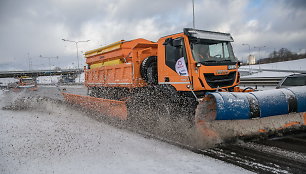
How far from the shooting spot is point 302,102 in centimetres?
514

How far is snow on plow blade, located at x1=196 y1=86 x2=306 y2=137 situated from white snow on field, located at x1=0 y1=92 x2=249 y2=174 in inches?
34.0

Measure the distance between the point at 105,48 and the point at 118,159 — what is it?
649 cm

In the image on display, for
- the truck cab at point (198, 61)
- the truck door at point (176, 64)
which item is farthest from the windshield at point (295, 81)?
the truck door at point (176, 64)

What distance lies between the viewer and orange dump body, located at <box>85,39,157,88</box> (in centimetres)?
759

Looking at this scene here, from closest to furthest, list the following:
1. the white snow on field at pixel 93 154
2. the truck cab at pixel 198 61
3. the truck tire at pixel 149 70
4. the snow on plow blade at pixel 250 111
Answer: the white snow on field at pixel 93 154, the snow on plow blade at pixel 250 111, the truck cab at pixel 198 61, the truck tire at pixel 149 70

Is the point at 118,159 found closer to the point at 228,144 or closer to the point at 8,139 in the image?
the point at 228,144

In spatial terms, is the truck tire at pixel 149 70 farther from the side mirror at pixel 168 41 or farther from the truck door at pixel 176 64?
the side mirror at pixel 168 41

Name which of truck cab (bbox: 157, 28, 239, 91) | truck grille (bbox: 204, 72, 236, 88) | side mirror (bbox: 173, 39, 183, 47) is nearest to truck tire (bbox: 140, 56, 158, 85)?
truck cab (bbox: 157, 28, 239, 91)

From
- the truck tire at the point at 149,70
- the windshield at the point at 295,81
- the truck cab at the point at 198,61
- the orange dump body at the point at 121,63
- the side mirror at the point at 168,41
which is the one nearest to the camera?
the truck cab at the point at 198,61

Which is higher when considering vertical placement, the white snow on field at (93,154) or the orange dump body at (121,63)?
the orange dump body at (121,63)

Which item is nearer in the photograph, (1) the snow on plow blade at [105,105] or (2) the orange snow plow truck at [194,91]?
(2) the orange snow plow truck at [194,91]

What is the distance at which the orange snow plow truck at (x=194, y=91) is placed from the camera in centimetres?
480

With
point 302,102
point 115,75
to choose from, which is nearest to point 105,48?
point 115,75

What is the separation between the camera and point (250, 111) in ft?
15.4
